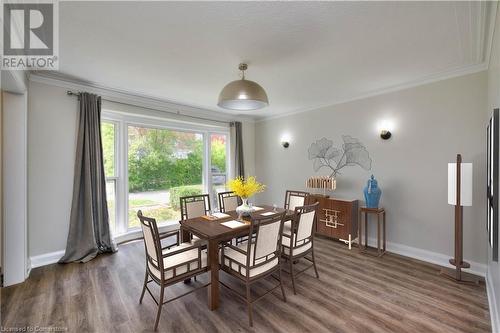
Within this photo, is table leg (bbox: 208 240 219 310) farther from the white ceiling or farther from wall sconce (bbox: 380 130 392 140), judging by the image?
wall sconce (bbox: 380 130 392 140)

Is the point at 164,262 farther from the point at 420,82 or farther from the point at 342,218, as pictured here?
the point at 420,82

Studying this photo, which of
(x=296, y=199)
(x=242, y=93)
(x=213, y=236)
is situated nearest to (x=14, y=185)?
(x=213, y=236)

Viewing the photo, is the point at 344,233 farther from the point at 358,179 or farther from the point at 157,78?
the point at 157,78

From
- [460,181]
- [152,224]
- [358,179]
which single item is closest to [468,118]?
[460,181]

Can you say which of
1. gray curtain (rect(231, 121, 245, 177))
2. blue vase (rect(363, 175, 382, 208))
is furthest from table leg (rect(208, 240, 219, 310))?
gray curtain (rect(231, 121, 245, 177))

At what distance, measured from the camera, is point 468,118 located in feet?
9.34

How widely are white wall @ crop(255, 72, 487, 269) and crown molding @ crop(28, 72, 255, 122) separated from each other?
2491 mm

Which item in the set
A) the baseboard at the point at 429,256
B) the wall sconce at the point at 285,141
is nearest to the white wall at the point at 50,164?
the wall sconce at the point at 285,141

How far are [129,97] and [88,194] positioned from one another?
1.72 meters

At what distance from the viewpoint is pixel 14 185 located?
2574 mm

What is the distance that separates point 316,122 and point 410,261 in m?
2.80

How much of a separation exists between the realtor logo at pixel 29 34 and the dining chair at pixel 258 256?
243 cm

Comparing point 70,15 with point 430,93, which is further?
point 430,93

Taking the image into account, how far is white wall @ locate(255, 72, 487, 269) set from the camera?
110 inches
